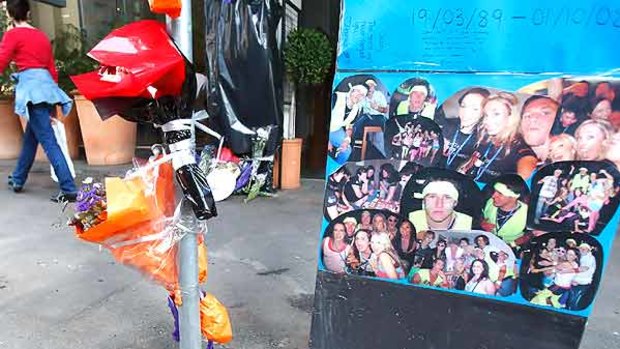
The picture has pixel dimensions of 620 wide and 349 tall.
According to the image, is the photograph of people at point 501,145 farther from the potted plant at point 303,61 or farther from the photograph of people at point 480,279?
the potted plant at point 303,61

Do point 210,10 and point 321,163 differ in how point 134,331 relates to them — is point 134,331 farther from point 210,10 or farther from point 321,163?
point 321,163

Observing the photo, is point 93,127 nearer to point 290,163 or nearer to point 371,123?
point 290,163

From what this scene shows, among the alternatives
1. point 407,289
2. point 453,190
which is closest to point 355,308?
point 407,289

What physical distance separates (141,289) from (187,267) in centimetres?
141

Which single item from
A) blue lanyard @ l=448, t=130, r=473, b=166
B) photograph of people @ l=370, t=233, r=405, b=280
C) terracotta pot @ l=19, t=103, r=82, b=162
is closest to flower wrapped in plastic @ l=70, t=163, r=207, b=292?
photograph of people @ l=370, t=233, r=405, b=280

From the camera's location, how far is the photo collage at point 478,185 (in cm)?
176

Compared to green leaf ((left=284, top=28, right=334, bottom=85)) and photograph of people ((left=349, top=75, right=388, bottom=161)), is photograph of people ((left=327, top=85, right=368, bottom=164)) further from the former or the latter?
green leaf ((left=284, top=28, right=334, bottom=85))

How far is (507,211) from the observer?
1876 millimetres

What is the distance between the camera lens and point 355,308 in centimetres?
221

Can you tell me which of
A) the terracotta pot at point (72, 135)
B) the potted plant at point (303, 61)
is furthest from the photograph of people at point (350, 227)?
the terracotta pot at point (72, 135)

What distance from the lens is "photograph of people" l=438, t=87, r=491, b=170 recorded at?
1859mm

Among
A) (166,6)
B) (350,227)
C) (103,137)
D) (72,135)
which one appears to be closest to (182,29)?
(166,6)

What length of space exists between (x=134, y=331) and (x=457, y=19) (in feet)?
7.63

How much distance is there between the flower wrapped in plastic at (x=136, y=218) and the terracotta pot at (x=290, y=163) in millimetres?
3876
